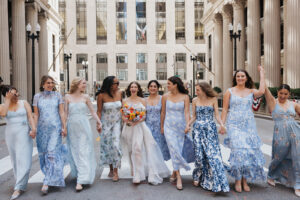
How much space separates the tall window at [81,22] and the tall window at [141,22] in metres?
12.9

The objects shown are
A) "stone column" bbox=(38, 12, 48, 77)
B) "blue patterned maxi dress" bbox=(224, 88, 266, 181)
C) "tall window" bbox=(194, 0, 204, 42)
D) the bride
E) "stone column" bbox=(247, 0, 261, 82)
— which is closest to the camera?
"blue patterned maxi dress" bbox=(224, 88, 266, 181)

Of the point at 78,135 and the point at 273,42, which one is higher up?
the point at 273,42

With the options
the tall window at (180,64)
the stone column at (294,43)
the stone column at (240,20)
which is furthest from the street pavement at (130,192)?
the tall window at (180,64)

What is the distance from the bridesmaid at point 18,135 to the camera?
554 cm

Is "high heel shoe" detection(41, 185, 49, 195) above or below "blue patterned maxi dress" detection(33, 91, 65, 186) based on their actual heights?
below

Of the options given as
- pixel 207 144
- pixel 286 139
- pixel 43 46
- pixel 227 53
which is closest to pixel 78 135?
pixel 207 144

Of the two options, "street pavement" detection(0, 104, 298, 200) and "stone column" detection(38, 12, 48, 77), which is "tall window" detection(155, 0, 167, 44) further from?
"street pavement" detection(0, 104, 298, 200)

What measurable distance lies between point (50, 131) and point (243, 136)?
3584 mm

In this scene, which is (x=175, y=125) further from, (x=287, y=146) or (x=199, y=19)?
(x=199, y=19)

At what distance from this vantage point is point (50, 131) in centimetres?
586

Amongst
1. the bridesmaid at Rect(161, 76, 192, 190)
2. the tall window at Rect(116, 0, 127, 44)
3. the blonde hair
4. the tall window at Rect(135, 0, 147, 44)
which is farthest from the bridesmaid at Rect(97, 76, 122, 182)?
the tall window at Rect(116, 0, 127, 44)

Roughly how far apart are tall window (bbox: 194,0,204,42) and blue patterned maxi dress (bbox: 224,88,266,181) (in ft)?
238

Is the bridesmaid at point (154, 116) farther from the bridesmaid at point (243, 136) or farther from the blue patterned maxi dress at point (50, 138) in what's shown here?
the blue patterned maxi dress at point (50, 138)

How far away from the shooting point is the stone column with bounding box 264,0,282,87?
27562 mm
